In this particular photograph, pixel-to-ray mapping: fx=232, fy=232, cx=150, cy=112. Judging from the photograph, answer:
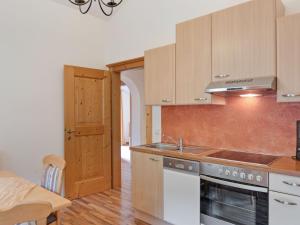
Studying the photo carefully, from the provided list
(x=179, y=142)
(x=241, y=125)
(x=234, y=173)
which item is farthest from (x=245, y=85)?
(x=179, y=142)

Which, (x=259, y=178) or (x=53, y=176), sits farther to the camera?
(x=53, y=176)

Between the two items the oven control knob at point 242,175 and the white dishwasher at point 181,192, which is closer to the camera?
the oven control knob at point 242,175

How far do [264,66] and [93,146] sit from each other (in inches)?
108

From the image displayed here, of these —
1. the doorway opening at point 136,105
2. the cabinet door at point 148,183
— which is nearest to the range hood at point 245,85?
the cabinet door at point 148,183

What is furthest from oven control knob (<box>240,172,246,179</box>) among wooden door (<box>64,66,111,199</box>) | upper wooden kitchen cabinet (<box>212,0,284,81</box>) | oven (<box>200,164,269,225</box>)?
wooden door (<box>64,66,111,199</box>)

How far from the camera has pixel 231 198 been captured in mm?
2049

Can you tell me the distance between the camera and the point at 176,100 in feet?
8.84

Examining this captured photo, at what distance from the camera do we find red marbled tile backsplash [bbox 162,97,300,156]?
2195 millimetres

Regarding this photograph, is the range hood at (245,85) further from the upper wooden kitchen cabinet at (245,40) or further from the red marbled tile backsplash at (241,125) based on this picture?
the red marbled tile backsplash at (241,125)

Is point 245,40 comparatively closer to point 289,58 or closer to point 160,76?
point 289,58

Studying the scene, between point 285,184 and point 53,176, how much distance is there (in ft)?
6.05

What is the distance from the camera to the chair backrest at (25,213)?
3.39ft

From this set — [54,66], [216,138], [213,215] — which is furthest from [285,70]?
[54,66]

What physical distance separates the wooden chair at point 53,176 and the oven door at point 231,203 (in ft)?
4.18
